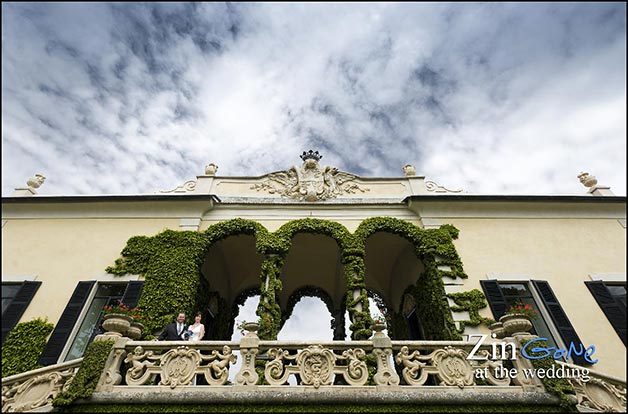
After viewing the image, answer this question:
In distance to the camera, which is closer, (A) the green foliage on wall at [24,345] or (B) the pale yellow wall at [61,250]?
(A) the green foliage on wall at [24,345]

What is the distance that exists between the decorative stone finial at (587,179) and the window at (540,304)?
5395mm

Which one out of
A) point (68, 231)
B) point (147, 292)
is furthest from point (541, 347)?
point (68, 231)

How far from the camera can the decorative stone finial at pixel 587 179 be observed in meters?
12.8

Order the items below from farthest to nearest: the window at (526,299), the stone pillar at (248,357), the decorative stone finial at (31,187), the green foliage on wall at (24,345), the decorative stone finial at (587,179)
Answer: the decorative stone finial at (587,179)
the decorative stone finial at (31,187)
the window at (526,299)
the green foliage on wall at (24,345)
the stone pillar at (248,357)

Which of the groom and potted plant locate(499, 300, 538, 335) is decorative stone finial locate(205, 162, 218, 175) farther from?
potted plant locate(499, 300, 538, 335)

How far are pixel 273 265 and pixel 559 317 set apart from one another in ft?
27.6

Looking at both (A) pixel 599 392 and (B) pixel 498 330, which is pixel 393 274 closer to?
(B) pixel 498 330

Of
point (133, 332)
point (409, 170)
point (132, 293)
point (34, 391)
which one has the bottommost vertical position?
point (34, 391)

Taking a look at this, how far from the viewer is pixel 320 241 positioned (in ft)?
43.5

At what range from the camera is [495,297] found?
32.4 ft

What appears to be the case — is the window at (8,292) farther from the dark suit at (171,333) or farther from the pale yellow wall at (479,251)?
the dark suit at (171,333)

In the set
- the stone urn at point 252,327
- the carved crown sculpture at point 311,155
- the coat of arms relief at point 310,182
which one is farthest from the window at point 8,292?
the carved crown sculpture at point 311,155

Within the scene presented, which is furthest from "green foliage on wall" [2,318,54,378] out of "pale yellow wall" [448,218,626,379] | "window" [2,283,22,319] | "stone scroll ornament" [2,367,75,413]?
"pale yellow wall" [448,218,626,379]

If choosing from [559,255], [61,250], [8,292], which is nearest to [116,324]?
[61,250]
